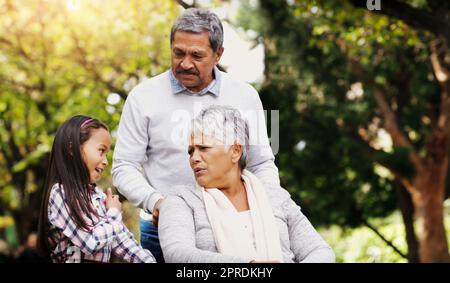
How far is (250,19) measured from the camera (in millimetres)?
12469

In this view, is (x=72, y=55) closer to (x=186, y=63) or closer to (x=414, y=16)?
(x=414, y=16)

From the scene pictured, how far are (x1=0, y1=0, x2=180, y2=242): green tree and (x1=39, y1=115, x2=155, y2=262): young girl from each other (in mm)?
8195

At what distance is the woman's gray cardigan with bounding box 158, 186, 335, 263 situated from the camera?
2836mm

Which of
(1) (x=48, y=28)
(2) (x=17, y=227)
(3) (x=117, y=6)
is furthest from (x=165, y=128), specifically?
(2) (x=17, y=227)

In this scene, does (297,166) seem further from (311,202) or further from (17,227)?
(17,227)

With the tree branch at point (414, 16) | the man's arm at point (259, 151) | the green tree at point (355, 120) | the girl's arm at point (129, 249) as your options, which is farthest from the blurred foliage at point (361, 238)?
the girl's arm at point (129, 249)

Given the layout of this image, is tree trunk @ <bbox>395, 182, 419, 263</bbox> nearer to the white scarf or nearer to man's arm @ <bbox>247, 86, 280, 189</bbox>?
man's arm @ <bbox>247, 86, 280, 189</bbox>

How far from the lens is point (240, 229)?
9.70 feet

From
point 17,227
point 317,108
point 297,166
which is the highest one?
point 317,108

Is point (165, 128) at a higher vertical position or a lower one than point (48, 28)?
lower

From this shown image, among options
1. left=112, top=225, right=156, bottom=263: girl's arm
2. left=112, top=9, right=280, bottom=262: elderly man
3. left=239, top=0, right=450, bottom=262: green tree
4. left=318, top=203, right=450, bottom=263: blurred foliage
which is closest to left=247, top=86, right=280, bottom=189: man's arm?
left=112, top=9, right=280, bottom=262: elderly man

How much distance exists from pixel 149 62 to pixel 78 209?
31.4ft

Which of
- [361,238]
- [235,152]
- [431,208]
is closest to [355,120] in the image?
[431,208]

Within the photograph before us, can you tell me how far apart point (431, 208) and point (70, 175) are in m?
9.79
